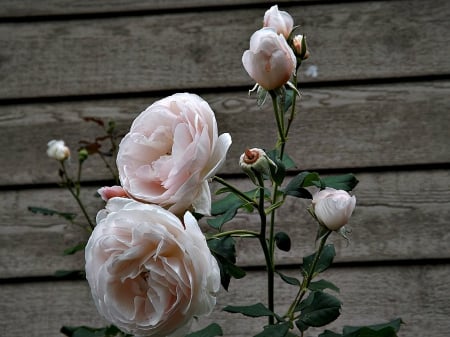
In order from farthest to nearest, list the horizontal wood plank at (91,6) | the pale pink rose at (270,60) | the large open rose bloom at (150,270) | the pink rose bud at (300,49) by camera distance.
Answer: the horizontal wood plank at (91,6), the pink rose bud at (300,49), the pale pink rose at (270,60), the large open rose bloom at (150,270)

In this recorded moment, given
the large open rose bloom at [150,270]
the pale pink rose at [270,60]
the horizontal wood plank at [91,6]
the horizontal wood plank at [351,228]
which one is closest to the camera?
the large open rose bloom at [150,270]

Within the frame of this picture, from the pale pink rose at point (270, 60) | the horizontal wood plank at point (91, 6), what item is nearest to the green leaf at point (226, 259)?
the pale pink rose at point (270, 60)

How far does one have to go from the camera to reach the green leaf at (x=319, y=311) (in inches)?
25.5

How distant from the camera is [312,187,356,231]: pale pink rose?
0.60 metres

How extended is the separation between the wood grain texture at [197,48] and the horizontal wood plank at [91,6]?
2 centimetres

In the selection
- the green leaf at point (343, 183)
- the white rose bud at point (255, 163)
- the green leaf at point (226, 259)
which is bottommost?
the green leaf at point (226, 259)

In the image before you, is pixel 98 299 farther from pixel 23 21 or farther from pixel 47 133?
pixel 23 21

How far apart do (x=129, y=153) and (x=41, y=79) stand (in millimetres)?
819

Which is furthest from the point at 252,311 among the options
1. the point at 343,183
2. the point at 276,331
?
the point at 343,183

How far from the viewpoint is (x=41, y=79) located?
4.24 ft

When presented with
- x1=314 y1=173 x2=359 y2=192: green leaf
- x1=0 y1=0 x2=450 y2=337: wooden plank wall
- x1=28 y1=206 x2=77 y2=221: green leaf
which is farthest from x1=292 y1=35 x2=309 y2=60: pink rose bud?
x1=28 y1=206 x2=77 y2=221: green leaf

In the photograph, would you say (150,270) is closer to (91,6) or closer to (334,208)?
(334,208)

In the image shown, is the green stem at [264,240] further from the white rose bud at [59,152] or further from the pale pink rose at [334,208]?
the white rose bud at [59,152]

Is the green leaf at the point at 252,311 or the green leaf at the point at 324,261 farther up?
the green leaf at the point at 324,261
